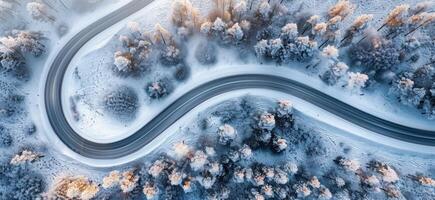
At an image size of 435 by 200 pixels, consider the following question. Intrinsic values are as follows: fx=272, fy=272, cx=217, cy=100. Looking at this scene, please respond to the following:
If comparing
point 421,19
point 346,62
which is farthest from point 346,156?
point 421,19

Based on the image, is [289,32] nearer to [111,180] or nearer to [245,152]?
[245,152]

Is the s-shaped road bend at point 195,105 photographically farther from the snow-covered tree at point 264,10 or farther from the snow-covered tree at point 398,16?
the snow-covered tree at point 398,16

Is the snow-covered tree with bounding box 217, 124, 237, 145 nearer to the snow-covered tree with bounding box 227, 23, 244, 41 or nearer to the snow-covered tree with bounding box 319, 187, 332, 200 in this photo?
the snow-covered tree with bounding box 227, 23, 244, 41

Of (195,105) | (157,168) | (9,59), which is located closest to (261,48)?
(195,105)

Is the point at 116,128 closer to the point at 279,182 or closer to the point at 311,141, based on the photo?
the point at 279,182

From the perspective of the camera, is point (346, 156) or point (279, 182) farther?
point (346, 156)

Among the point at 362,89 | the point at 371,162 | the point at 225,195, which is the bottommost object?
the point at 225,195

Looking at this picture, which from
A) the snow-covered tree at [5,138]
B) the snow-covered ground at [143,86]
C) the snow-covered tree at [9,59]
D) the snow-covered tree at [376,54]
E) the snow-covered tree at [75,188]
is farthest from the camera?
the snow-covered ground at [143,86]

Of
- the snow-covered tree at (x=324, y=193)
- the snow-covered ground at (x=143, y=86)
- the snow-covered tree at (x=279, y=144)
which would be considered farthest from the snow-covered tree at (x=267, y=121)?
the snow-covered tree at (x=324, y=193)
